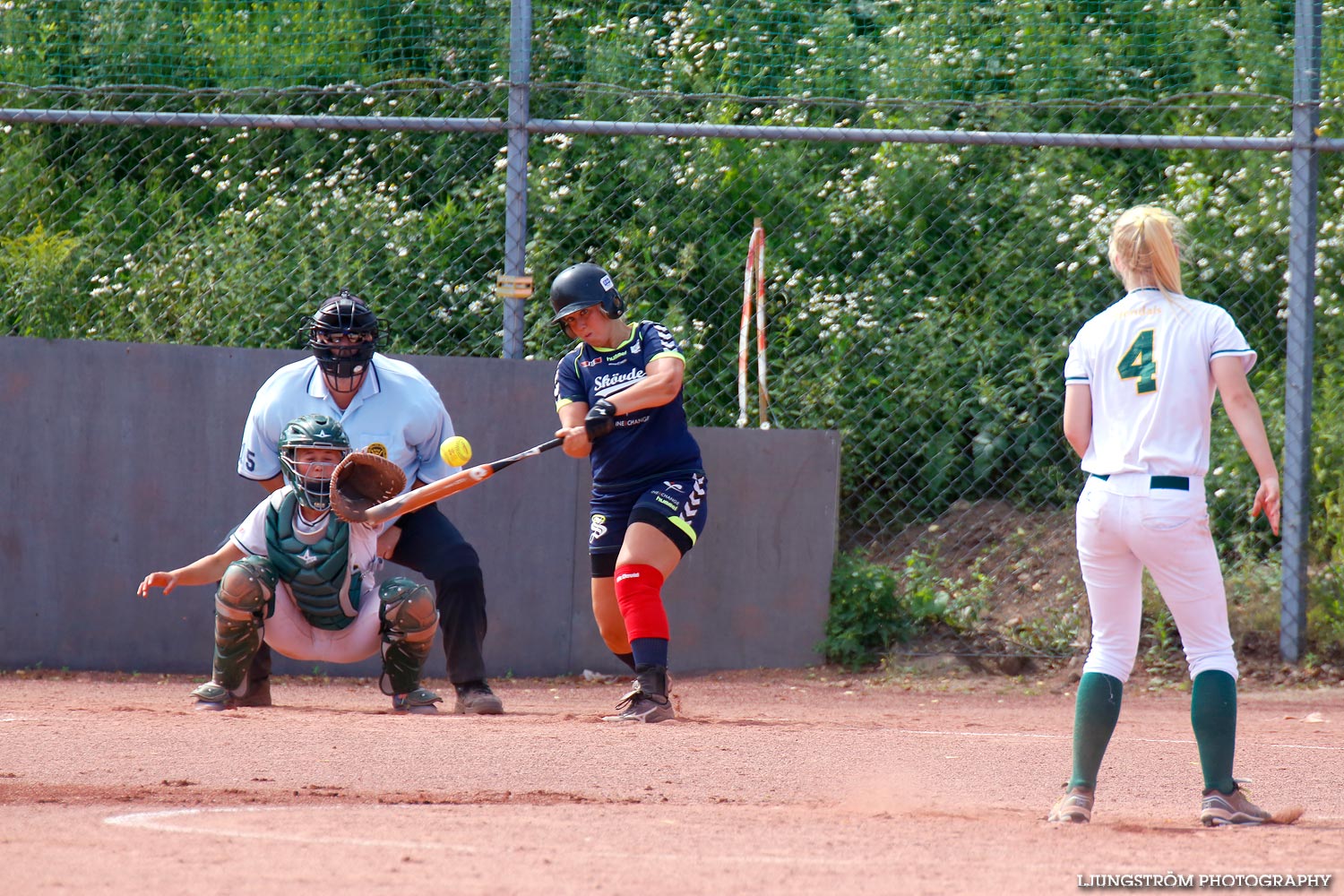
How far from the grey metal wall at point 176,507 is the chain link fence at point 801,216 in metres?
0.56

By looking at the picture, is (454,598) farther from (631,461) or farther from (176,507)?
(176,507)

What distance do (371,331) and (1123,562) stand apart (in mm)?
3322

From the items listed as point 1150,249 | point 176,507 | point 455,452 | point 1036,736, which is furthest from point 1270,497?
point 176,507

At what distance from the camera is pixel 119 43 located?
815 centimetres

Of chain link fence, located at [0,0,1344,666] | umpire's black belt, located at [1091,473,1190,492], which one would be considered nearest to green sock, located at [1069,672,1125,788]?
umpire's black belt, located at [1091,473,1190,492]

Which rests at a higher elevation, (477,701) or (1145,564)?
(1145,564)

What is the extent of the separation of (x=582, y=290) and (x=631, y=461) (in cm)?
72

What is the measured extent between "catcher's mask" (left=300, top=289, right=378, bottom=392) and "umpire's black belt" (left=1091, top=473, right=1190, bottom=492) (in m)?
3.37

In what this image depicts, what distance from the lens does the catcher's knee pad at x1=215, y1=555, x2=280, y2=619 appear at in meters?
5.38

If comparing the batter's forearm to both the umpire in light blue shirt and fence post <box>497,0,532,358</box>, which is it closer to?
the umpire in light blue shirt

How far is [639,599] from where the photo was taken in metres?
5.48

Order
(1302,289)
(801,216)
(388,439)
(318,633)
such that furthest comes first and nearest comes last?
(801,216) < (1302,289) < (388,439) < (318,633)

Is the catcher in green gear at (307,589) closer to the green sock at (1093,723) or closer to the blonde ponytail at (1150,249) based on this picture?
the green sock at (1093,723)

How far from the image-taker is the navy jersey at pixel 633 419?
5.70 m
